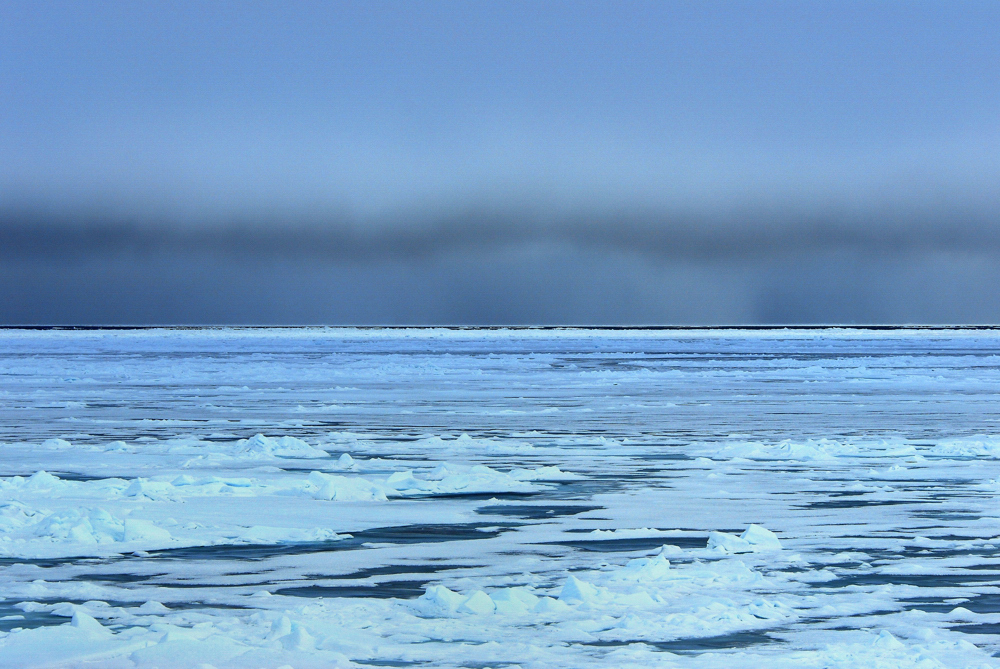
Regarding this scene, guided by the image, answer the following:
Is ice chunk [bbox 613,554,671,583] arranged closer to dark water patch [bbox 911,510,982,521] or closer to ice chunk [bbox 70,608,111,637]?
ice chunk [bbox 70,608,111,637]

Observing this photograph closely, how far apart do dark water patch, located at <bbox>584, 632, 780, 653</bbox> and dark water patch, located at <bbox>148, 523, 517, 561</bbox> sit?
2.75 meters

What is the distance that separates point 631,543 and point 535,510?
1.55 m

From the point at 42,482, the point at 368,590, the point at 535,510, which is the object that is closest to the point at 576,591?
the point at 368,590

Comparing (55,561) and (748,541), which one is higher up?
(748,541)

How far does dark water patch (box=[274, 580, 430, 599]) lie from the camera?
630 cm

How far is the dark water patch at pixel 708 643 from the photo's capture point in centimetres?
530

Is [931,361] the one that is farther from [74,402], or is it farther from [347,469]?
[347,469]

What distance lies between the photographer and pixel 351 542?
7.89 metres

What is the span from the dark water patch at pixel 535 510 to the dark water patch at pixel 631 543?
1.03m

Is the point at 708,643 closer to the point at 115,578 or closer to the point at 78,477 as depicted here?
the point at 115,578

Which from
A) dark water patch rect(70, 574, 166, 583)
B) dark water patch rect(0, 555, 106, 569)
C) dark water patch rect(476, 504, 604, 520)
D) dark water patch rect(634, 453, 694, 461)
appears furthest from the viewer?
dark water patch rect(634, 453, 694, 461)

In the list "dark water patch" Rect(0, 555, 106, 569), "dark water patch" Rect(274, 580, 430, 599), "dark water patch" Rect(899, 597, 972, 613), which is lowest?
"dark water patch" Rect(0, 555, 106, 569)

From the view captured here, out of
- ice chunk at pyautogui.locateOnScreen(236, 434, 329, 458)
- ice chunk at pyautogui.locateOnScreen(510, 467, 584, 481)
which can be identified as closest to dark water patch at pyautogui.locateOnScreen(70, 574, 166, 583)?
ice chunk at pyautogui.locateOnScreen(510, 467, 584, 481)

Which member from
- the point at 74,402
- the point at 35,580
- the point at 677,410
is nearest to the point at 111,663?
the point at 35,580
